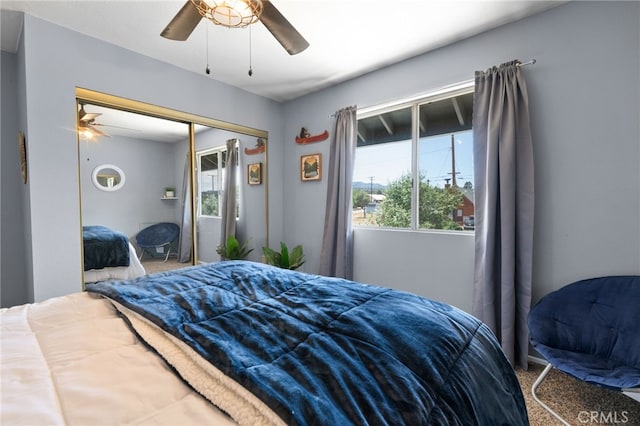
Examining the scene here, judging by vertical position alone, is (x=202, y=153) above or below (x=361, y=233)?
A: above

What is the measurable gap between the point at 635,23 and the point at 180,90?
3593 millimetres


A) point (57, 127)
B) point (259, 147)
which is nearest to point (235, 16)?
point (57, 127)

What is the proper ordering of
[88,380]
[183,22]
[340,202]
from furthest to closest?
[340,202]
[183,22]
[88,380]

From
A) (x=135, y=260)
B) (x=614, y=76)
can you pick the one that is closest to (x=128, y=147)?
(x=135, y=260)

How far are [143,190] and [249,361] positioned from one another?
2.65 meters

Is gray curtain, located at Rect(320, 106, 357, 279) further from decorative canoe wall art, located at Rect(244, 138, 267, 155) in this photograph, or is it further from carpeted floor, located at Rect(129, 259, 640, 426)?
carpeted floor, located at Rect(129, 259, 640, 426)

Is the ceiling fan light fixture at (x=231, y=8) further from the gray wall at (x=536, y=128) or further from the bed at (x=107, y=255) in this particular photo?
the bed at (x=107, y=255)

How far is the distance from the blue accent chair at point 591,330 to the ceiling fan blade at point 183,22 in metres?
2.72

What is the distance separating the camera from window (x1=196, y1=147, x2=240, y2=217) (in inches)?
123

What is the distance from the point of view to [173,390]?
0.68 m

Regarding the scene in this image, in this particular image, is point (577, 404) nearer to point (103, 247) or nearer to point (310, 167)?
point (310, 167)

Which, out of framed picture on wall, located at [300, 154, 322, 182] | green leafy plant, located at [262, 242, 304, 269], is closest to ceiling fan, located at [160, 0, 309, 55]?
framed picture on wall, located at [300, 154, 322, 182]

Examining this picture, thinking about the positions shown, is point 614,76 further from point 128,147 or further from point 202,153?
point 128,147

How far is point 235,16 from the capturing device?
1.50 metres
